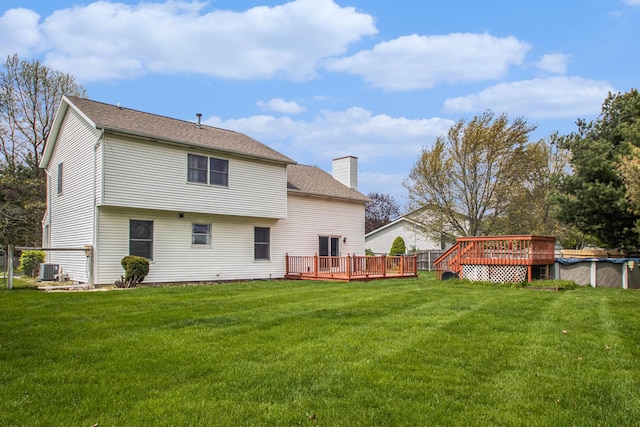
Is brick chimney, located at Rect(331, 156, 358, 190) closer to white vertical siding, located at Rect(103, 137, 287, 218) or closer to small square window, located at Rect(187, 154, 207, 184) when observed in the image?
white vertical siding, located at Rect(103, 137, 287, 218)

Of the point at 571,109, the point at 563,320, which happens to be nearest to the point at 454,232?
the point at 571,109

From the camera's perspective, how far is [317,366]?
484cm

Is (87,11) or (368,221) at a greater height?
(87,11)

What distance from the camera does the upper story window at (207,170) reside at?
15.9 m

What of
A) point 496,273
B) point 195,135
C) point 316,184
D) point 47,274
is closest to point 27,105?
point 47,274

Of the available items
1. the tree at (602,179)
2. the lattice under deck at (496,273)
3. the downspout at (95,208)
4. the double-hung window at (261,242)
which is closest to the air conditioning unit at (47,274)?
the downspout at (95,208)

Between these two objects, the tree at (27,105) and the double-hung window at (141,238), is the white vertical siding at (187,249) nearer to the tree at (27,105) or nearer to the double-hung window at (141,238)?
the double-hung window at (141,238)

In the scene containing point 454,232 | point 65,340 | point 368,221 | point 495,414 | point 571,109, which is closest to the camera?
point 495,414

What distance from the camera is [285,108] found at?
888 inches

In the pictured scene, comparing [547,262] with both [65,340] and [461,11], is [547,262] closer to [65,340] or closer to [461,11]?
[461,11]

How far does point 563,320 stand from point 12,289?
1325 centimetres

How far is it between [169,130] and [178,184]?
6.79ft

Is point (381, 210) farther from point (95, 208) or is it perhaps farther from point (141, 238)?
point (95, 208)

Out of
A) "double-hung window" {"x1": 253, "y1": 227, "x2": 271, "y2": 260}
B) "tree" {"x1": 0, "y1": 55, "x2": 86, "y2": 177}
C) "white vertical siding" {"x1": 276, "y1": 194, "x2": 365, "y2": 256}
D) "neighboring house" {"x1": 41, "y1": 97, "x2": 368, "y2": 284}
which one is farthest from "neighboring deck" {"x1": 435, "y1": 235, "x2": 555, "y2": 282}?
"tree" {"x1": 0, "y1": 55, "x2": 86, "y2": 177}
